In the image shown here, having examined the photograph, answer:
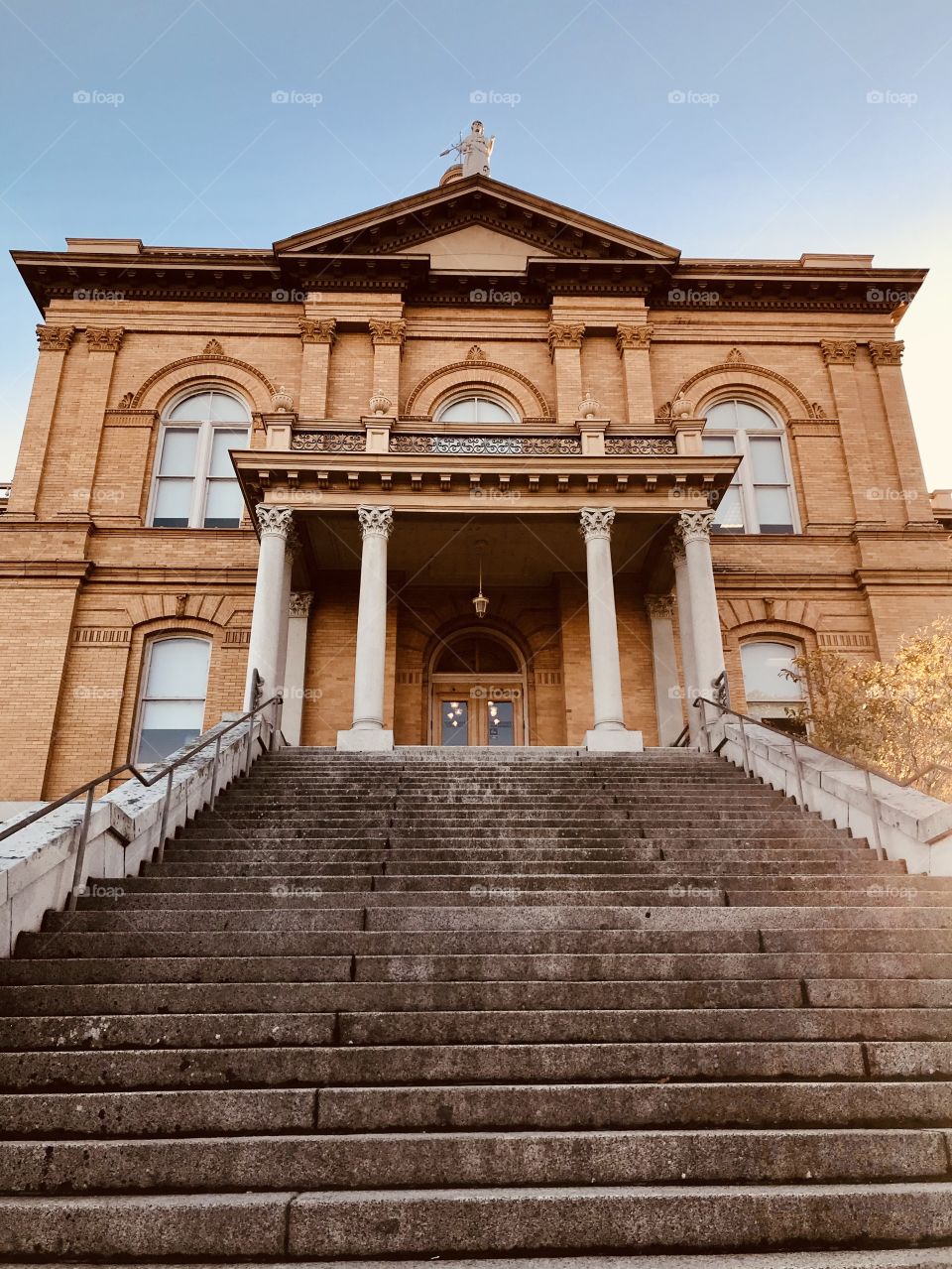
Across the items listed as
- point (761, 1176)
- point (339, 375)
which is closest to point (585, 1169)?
point (761, 1176)

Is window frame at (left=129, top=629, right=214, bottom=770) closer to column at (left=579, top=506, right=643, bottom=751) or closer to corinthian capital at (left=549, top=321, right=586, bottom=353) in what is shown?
column at (left=579, top=506, right=643, bottom=751)

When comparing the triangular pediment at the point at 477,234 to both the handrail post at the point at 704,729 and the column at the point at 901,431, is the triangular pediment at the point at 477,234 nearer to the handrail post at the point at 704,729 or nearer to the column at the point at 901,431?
the column at the point at 901,431

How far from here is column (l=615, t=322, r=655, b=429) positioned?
19.7 m

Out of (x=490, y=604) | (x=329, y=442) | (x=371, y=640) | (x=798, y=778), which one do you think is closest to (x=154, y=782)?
(x=371, y=640)

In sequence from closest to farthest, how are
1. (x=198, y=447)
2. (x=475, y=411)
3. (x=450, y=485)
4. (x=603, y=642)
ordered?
(x=603, y=642) < (x=450, y=485) < (x=198, y=447) < (x=475, y=411)

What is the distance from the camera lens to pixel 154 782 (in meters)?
8.45

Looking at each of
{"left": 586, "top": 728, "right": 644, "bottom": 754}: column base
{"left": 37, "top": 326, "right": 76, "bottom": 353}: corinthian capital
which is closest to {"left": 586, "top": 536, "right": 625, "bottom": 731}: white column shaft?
{"left": 586, "top": 728, "right": 644, "bottom": 754}: column base

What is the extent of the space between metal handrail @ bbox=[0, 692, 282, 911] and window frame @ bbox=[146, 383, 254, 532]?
651cm

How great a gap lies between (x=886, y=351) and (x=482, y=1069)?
845 inches

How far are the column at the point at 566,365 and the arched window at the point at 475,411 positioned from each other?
3.83ft

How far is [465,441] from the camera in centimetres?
1582

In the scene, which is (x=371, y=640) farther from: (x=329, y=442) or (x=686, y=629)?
(x=686, y=629)

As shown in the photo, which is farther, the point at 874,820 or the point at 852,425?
the point at 852,425

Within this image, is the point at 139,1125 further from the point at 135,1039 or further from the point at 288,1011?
the point at 288,1011
